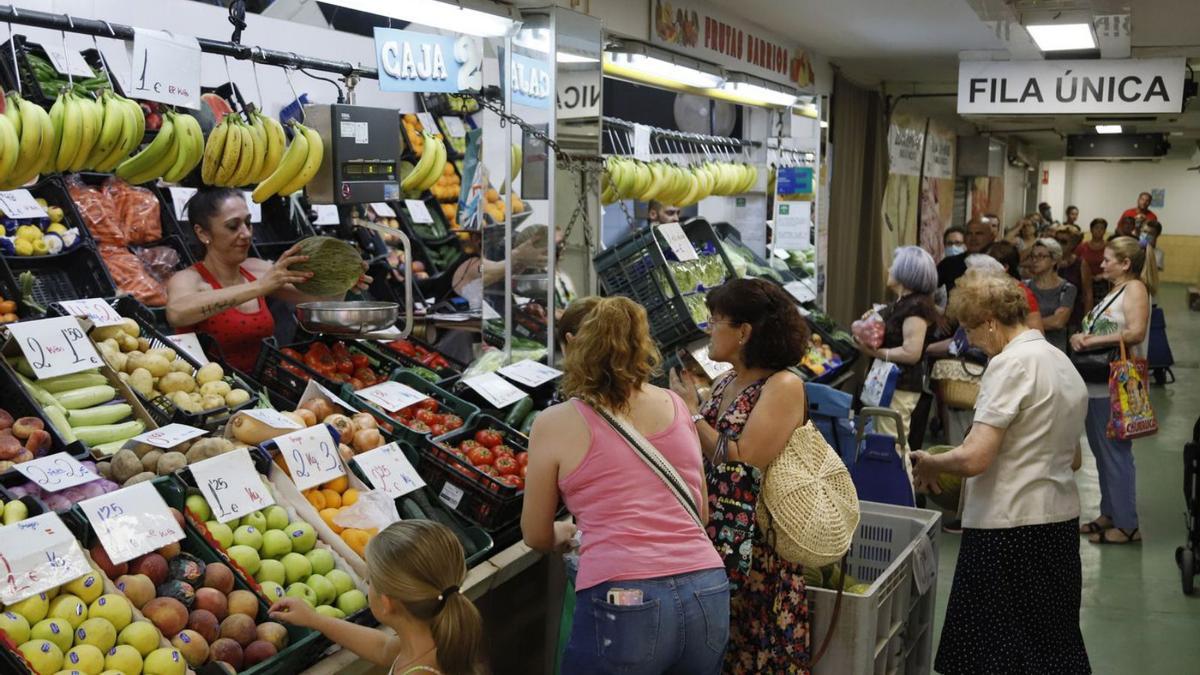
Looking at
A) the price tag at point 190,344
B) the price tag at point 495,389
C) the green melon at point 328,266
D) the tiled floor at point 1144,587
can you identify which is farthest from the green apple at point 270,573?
the tiled floor at point 1144,587

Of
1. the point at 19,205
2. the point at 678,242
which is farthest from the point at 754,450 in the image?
the point at 678,242

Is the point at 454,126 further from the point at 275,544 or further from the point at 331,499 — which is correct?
the point at 275,544

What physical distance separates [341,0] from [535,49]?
127 cm

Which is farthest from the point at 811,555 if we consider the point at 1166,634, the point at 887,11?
the point at 887,11

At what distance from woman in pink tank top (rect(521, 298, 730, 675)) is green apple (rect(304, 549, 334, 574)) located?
0.52 meters

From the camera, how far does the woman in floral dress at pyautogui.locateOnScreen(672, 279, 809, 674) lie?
295 centimetres

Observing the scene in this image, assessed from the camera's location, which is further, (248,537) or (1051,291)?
(1051,291)

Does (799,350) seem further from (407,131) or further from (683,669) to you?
(407,131)

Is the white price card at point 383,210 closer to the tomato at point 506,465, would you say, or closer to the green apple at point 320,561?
the tomato at point 506,465

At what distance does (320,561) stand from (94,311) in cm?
127

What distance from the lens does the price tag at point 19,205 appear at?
13.2ft

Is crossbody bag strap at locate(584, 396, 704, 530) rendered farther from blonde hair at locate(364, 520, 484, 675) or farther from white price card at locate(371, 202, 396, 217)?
white price card at locate(371, 202, 396, 217)

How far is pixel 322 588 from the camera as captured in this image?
2.68m

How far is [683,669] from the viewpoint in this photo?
2645 mm
